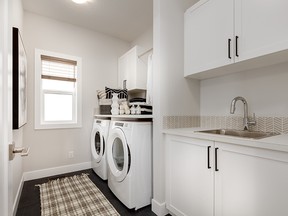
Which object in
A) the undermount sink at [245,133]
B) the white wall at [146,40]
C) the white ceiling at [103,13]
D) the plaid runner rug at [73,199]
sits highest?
the white ceiling at [103,13]

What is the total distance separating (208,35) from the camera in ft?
5.39

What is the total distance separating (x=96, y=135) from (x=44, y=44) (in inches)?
69.6

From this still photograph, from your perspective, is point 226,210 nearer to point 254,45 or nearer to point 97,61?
point 254,45

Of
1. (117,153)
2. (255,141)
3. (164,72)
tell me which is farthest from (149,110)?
(255,141)

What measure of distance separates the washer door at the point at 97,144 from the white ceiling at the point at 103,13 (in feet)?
6.10

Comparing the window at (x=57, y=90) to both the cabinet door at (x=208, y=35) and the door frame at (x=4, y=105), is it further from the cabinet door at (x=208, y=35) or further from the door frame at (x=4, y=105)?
the door frame at (x=4, y=105)

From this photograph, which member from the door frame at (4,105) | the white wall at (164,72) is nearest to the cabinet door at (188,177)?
the white wall at (164,72)

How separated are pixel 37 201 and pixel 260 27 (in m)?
2.89

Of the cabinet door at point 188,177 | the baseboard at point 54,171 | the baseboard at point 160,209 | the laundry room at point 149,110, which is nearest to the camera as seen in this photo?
the laundry room at point 149,110

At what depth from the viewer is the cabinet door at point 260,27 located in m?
1.16

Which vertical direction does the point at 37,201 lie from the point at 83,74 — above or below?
below

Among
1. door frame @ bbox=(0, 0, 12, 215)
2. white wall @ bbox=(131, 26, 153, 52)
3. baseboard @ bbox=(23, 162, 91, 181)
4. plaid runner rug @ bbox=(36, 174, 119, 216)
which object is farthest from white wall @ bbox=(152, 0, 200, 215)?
baseboard @ bbox=(23, 162, 91, 181)

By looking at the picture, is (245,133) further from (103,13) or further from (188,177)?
(103,13)

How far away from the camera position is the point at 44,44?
8.98 ft
